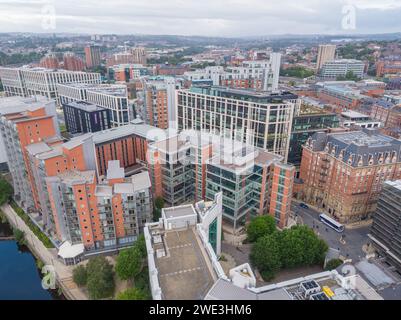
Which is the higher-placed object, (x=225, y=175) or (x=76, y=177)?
(x=76, y=177)

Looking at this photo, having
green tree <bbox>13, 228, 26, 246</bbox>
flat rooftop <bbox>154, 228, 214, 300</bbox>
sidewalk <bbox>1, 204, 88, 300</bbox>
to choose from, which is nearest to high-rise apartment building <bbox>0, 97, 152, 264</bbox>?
sidewalk <bbox>1, 204, 88, 300</bbox>

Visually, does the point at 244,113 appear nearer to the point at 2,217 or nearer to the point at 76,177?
the point at 76,177

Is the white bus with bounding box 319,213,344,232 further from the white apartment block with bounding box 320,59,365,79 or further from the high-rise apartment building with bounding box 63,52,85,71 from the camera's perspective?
the high-rise apartment building with bounding box 63,52,85,71

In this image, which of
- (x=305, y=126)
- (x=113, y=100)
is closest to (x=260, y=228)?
(x=305, y=126)

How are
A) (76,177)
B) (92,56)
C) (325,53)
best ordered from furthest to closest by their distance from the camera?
(92,56), (325,53), (76,177)
